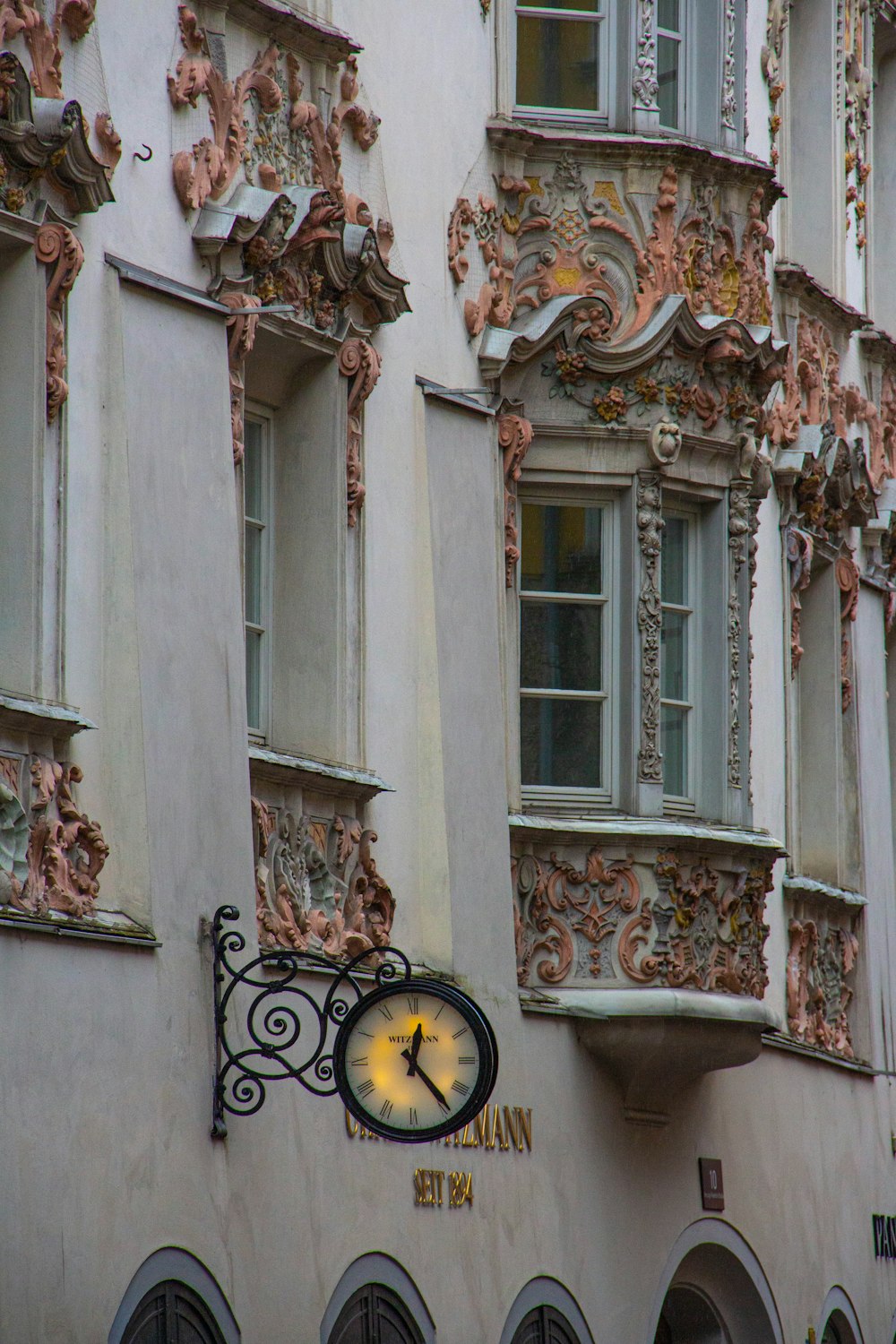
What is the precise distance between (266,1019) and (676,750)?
4.68 meters

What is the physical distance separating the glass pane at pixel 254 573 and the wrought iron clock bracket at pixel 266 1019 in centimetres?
177

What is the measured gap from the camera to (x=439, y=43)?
15484 mm

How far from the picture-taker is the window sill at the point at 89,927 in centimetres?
1116

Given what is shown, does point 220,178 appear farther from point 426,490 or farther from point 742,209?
point 742,209

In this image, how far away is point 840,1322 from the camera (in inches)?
741

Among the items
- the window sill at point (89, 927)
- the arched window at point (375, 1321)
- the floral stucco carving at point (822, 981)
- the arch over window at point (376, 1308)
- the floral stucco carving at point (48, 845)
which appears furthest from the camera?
the floral stucco carving at point (822, 981)

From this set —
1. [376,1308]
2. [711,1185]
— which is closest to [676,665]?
[711,1185]

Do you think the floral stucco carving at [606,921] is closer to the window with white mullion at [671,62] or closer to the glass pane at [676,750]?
the glass pane at [676,750]

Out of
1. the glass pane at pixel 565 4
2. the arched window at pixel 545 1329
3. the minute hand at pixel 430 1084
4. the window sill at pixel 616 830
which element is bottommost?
the arched window at pixel 545 1329

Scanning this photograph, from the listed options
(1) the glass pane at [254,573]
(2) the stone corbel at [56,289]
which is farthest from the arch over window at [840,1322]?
(2) the stone corbel at [56,289]

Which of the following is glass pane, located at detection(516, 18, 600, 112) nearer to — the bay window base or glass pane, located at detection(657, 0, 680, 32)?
glass pane, located at detection(657, 0, 680, 32)

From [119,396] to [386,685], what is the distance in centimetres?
265

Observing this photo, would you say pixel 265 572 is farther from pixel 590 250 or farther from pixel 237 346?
pixel 590 250

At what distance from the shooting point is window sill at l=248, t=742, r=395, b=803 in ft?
43.5
